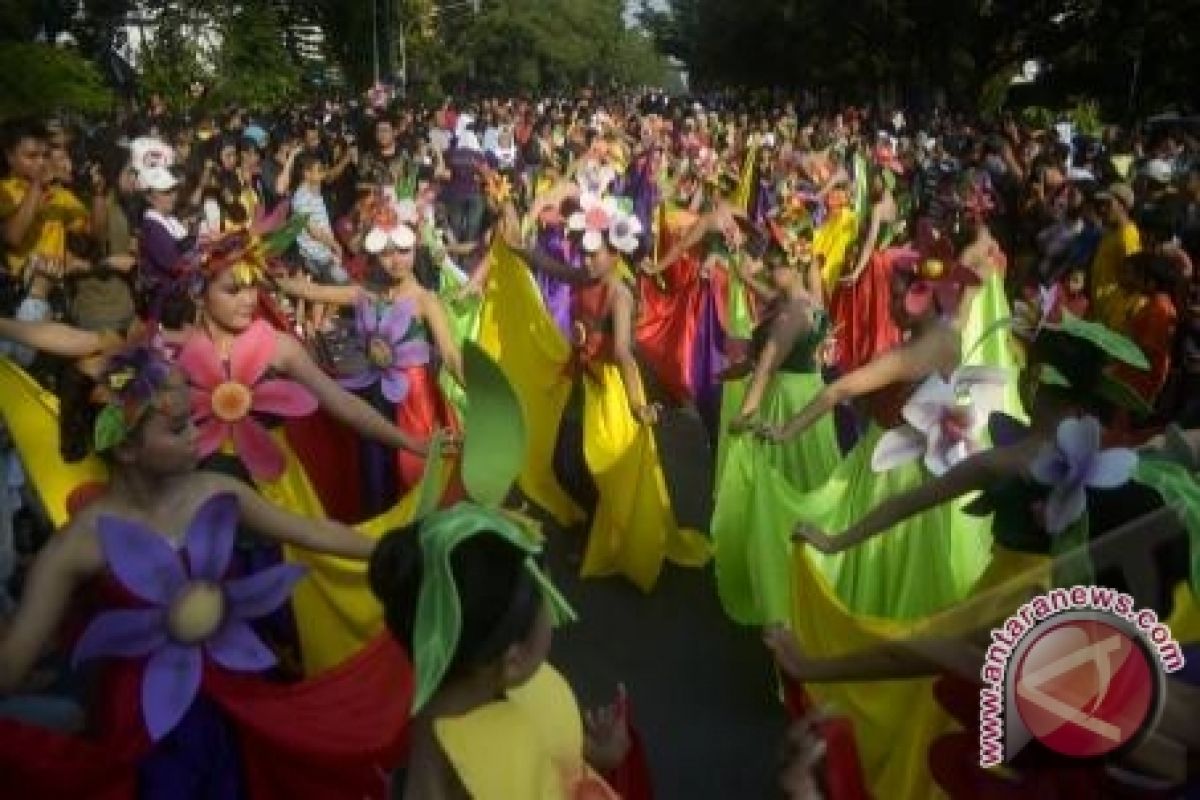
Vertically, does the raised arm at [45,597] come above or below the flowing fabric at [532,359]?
above

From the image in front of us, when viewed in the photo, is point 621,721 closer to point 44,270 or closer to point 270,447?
point 270,447

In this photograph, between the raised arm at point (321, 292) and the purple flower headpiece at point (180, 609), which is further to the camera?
the raised arm at point (321, 292)

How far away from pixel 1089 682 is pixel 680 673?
3776mm

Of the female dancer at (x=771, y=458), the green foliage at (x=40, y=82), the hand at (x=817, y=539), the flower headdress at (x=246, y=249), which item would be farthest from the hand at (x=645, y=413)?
the green foliage at (x=40, y=82)

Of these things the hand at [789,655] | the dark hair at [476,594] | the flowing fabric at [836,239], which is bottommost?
the flowing fabric at [836,239]

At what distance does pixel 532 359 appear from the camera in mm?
7906

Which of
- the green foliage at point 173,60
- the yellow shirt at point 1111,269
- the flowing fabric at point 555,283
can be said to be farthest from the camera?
the green foliage at point 173,60

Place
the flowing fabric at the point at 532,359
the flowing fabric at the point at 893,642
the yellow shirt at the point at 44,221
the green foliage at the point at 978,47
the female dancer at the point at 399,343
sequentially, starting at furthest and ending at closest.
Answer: the green foliage at the point at 978,47 → the yellow shirt at the point at 44,221 → the flowing fabric at the point at 532,359 → the female dancer at the point at 399,343 → the flowing fabric at the point at 893,642

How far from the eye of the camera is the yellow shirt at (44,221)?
832cm

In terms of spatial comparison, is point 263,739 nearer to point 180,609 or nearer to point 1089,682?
point 180,609

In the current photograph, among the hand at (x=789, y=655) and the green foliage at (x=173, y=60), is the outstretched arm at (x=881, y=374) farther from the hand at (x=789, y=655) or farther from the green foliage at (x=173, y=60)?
the green foliage at (x=173, y=60)

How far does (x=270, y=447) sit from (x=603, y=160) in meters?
10.7

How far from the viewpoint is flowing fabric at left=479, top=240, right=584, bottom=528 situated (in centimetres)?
764

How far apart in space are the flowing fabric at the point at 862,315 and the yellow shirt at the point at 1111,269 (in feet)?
4.36
